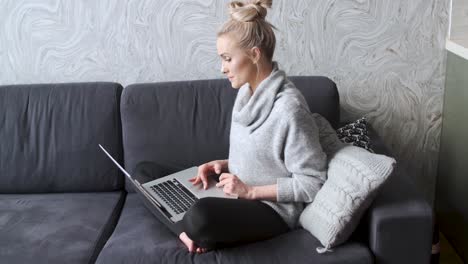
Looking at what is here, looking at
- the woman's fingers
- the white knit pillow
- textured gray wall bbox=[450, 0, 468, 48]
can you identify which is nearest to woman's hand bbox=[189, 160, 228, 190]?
the woman's fingers

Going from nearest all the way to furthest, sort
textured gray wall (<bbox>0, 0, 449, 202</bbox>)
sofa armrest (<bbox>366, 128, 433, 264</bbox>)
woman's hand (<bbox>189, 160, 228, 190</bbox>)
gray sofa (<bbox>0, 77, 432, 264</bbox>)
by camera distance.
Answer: sofa armrest (<bbox>366, 128, 433, 264</bbox>) → woman's hand (<bbox>189, 160, 228, 190</bbox>) → gray sofa (<bbox>0, 77, 432, 264</bbox>) → textured gray wall (<bbox>0, 0, 449, 202</bbox>)

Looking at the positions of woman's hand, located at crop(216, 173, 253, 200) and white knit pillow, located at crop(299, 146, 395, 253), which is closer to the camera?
white knit pillow, located at crop(299, 146, 395, 253)

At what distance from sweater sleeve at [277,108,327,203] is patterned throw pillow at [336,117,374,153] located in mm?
274

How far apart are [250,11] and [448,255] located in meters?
1.34

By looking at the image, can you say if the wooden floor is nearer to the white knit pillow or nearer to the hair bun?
the white knit pillow

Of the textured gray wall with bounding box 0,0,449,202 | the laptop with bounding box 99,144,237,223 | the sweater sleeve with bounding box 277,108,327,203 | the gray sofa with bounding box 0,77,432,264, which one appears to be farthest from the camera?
the textured gray wall with bounding box 0,0,449,202

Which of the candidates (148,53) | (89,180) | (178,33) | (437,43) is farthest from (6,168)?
(437,43)

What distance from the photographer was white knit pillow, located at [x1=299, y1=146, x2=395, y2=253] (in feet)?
5.25

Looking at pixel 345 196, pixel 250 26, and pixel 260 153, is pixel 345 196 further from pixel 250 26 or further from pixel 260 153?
pixel 250 26

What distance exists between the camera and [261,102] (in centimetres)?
175

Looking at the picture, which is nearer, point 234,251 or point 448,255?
point 234,251

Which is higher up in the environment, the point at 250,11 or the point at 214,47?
the point at 250,11

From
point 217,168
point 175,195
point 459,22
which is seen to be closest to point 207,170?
point 217,168

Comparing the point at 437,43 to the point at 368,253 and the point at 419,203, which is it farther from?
the point at 368,253
